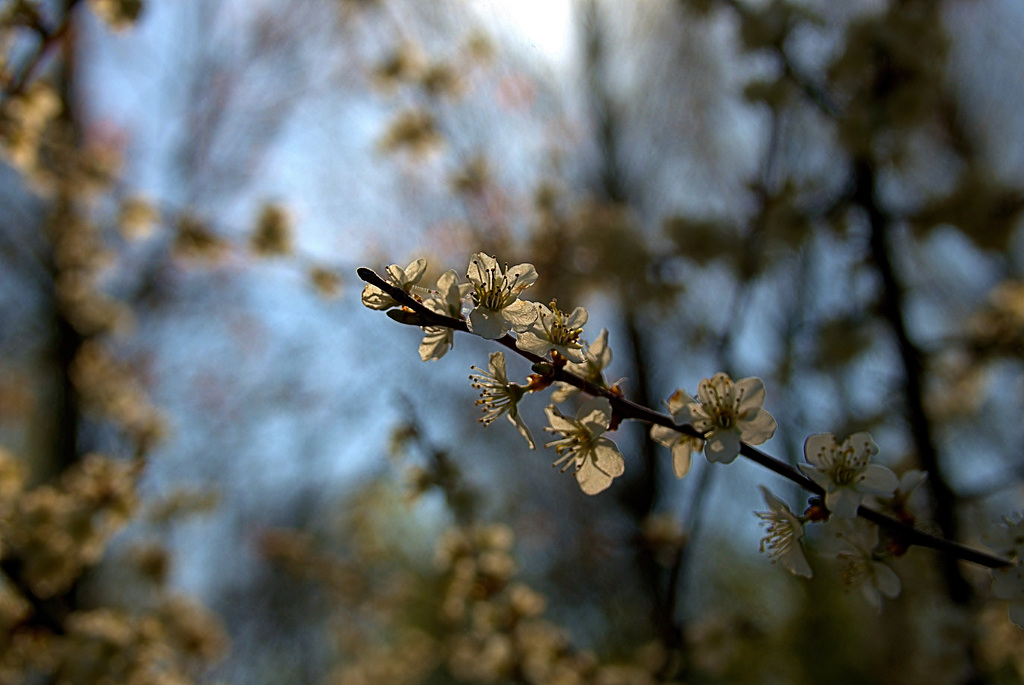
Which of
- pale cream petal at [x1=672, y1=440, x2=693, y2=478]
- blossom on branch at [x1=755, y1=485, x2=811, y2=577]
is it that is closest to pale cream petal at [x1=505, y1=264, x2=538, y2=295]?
pale cream petal at [x1=672, y1=440, x2=693, y2=478]

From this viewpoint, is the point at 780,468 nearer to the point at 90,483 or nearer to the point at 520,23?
the point at 520,23

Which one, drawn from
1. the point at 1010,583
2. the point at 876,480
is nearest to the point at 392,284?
the point at 876,480

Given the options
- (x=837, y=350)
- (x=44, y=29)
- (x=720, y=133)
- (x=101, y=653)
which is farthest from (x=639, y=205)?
(x=101, y=653)

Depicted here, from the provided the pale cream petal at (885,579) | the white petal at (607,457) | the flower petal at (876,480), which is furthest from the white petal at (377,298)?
the pale cream petal at (885,579)

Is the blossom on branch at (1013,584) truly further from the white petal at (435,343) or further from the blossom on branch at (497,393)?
the white petal at (435,343)

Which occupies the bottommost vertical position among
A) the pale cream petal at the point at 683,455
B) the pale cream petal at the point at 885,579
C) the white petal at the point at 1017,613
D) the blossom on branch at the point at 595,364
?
the white petal at the point at 1017,613

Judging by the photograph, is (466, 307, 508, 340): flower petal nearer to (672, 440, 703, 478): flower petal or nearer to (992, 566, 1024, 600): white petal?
(672, 440, 703, 478): flower petal
